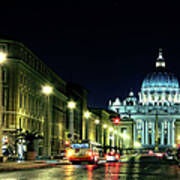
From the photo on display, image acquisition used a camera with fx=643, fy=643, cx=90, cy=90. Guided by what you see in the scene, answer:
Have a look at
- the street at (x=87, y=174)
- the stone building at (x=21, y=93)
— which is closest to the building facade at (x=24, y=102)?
the stone building at (x=21, y=93)

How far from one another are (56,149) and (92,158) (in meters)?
51.9

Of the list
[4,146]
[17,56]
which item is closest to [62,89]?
[17,56]

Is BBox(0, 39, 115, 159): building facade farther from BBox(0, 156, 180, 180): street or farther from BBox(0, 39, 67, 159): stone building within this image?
BBox(0, 156, 180, 180): street

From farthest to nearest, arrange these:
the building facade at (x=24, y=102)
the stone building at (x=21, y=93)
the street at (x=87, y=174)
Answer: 1. the stone building at (x=21, y=93)
2. the building facade at (x=24, y=102)
3. the street at (x=87, y=174)

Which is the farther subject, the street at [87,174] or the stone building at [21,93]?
the stone building at [21,93]

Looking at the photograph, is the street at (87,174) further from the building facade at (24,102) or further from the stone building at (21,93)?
the stone building at (21,93)

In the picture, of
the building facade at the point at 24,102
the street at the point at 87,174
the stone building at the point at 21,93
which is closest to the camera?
the street at the point at 87,174

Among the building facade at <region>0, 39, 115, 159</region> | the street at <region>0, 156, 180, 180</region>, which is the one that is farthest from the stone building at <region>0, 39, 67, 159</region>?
the street at <region>0, 156, 180, 180</region>

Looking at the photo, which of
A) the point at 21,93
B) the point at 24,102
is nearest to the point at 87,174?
the point at 21,93

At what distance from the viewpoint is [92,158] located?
62.0 m

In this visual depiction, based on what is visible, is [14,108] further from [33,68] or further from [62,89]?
[62,89]

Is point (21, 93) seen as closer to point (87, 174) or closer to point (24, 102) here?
point (24, 102)

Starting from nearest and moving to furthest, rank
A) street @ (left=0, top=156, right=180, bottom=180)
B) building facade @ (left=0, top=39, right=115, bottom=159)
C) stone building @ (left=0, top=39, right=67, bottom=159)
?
1. street @ (left=0, top=156, right=180, bottom=180)
2. building facade @ (left=0, top=39, right=115, bottom=159)
3. stone building @ (left=0, top=39, right=67, bottom=159)

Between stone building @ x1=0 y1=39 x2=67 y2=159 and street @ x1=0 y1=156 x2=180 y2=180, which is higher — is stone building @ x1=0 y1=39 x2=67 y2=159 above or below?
above
